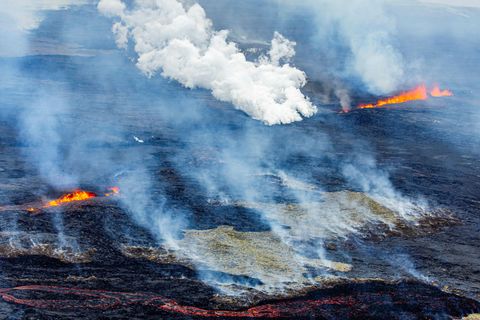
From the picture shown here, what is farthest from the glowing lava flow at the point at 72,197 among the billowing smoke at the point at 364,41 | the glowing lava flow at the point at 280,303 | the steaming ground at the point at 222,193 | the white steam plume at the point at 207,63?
the billowing smoke at the point at 364,41

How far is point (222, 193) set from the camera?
1144 inches

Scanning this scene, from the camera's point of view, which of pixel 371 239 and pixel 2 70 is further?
pixel 2 70

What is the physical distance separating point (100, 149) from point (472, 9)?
155706 millimetres

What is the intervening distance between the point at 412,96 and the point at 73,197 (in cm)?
4470

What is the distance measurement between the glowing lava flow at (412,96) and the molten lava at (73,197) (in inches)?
1308

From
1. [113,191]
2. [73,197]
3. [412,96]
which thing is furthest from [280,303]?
[412,96]

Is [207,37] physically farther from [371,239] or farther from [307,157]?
[371,239]

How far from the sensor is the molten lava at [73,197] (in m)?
25.4

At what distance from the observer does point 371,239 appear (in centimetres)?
2514

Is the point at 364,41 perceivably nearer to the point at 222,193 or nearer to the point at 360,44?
the point at 360,44

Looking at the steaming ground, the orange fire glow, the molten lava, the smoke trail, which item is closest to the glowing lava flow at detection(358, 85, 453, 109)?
the orange fire glow

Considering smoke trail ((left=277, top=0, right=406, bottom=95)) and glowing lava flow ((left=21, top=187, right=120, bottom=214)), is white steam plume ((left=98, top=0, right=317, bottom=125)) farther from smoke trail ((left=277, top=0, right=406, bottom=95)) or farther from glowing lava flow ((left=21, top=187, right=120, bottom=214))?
glowing lava flow ((left=21, top=187, right=120, bottom=214))

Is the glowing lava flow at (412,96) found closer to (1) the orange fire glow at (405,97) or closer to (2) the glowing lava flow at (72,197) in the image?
(1) the orange fire glow at (405,97)

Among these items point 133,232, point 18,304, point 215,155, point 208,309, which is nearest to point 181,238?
point 133,232
